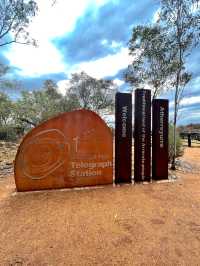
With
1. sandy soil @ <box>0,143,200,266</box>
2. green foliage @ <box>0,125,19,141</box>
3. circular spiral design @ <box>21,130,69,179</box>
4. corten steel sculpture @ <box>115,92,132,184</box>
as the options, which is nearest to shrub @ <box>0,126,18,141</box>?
green foliage @ <box>0,125,19,141</box>

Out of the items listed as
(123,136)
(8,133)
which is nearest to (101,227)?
(123,136)

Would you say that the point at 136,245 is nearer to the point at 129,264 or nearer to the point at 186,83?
the point at 129,264

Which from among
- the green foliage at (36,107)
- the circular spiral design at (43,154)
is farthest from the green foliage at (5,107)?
the circular spiral design at (43,154)

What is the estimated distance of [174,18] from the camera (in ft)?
27.5

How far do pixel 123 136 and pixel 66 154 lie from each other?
1.57 m

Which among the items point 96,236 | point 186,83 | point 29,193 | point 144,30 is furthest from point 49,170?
point 144,30

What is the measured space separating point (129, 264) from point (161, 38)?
879cm

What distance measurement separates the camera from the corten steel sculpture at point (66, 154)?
18.3 ft

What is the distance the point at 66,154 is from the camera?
5824 mm

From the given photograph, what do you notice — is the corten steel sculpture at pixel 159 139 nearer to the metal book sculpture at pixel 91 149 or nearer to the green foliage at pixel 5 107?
the metal book sculpture at pixel 91 149

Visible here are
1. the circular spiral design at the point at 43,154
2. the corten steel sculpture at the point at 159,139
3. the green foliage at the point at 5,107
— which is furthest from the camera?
the green foliage at the point at 5,107

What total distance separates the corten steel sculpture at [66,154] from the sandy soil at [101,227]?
36cm

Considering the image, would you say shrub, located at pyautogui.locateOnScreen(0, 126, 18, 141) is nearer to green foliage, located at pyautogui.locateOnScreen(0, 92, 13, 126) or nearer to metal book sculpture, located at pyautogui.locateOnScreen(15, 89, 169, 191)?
green foliage, located at pyautogui.locateOnScreen(0, 92, 13, 126)

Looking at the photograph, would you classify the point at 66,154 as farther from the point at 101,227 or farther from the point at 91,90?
the point at 91,90
